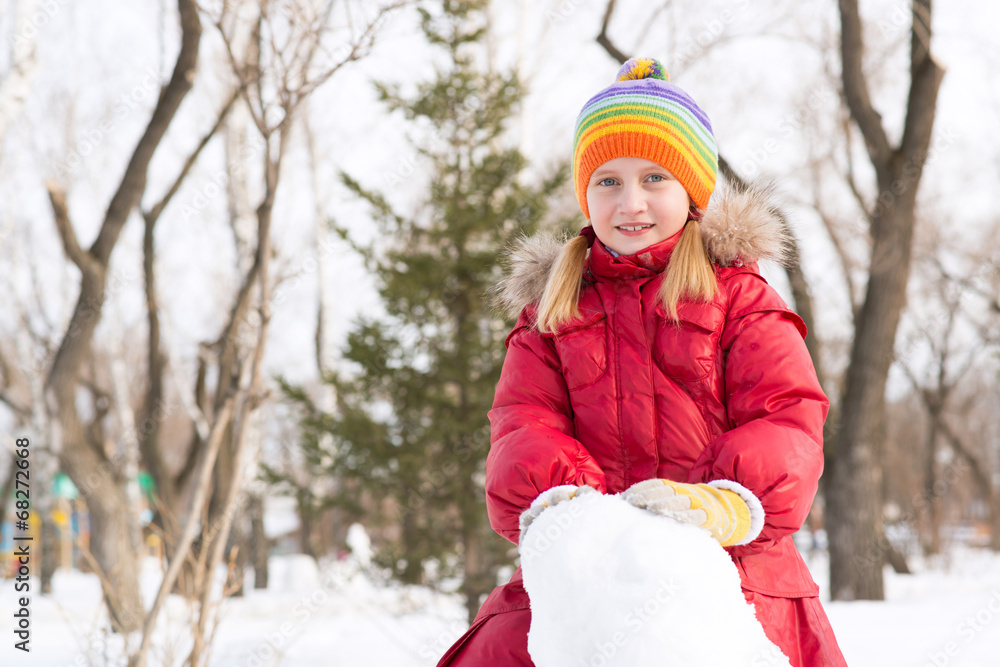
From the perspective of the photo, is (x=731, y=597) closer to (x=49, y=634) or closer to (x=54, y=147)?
(x=49, y=634)

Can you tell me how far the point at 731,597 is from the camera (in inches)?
52.5

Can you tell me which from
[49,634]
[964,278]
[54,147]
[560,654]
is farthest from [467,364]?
[964,278]

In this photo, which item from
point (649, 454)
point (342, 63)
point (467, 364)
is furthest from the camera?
point (467, 364)

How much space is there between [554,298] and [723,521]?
661 millimetres

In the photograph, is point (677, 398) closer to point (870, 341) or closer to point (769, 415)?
point (769, 415)

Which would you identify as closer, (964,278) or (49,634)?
(49,634)

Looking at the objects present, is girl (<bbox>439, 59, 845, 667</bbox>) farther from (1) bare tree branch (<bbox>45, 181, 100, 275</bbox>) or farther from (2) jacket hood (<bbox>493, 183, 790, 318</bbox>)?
(1) bare tree branch (<bbox>45, 181, 100, 275</bbox>)

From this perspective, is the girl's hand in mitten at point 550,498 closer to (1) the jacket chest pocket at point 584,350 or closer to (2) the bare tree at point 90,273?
(1) the jacket chest pocket at point 584,350

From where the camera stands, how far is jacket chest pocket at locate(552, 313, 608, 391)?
1742 millimetres

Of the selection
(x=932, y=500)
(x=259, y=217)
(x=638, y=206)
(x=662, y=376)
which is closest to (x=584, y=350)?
(x=662, y=376)

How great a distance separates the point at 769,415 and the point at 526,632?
2.16 feet

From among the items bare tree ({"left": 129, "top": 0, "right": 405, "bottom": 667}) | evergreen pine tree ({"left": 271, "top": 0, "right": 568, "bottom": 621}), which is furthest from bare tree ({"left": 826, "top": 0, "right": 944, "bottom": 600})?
bare tree ({"left": 129, "top": 0, "right": 405, "bottom": 667})

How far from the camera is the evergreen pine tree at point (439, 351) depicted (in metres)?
5.21

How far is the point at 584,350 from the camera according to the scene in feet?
5.77
